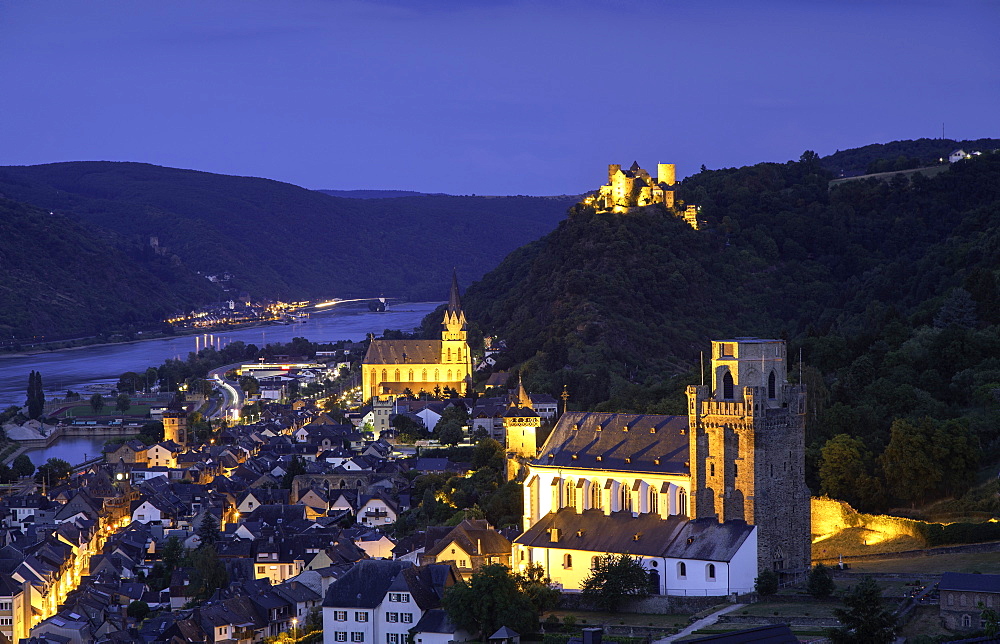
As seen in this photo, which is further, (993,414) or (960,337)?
(960,337)

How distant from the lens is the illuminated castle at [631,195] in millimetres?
141625

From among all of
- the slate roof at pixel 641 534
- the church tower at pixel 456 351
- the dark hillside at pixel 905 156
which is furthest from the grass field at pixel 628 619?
the dark hillside at pixel 905 156

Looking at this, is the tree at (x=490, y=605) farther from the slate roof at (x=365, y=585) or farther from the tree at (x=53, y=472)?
the tree at (x=53, y=472)

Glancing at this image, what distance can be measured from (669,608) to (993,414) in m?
20.1

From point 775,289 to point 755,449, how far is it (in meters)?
87.5

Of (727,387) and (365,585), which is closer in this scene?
(727,387)

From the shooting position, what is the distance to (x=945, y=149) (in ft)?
591

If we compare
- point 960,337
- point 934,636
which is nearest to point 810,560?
point 934,636

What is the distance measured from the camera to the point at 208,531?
70.0 metres

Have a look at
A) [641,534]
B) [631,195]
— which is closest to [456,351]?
[631,195]

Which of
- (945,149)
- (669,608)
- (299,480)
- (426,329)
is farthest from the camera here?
(945,149)

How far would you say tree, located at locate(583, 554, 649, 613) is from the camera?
4466cm

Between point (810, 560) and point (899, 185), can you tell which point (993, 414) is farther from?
point (899, 185)

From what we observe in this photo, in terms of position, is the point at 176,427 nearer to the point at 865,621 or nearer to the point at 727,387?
the point at 727,387
